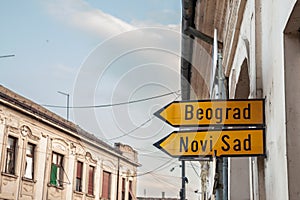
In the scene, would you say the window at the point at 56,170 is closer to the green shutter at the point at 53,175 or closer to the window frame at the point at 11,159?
the green shutter at the point at 53,175

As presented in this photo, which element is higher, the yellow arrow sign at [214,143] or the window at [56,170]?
the window at [56,170]

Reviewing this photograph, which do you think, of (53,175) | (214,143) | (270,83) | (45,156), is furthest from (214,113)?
(53,175)

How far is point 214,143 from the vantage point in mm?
4117

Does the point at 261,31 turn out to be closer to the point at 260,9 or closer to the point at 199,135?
A: the point at 260,9

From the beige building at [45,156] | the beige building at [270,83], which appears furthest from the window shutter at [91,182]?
the beige building at [270,83]

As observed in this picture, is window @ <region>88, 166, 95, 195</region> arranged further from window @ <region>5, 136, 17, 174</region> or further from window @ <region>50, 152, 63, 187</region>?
window @ <region>5, 136, 17, 174</region>

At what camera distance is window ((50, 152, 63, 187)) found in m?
24.0

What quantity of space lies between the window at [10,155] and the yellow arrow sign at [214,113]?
16998mm

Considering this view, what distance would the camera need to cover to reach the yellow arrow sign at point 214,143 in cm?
382

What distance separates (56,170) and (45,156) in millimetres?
1615

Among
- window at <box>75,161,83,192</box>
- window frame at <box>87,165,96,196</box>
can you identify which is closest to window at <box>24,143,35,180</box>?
window at <box>75,161,83,192</box>

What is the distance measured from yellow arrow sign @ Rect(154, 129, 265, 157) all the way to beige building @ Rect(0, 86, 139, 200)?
460 inches

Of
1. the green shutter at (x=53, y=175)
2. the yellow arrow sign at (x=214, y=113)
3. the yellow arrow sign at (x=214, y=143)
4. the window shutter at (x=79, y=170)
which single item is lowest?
the yellow arrow sign at (x=214, y=143)

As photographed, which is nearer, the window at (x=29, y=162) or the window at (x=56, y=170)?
the window at (x=29, y=162)
